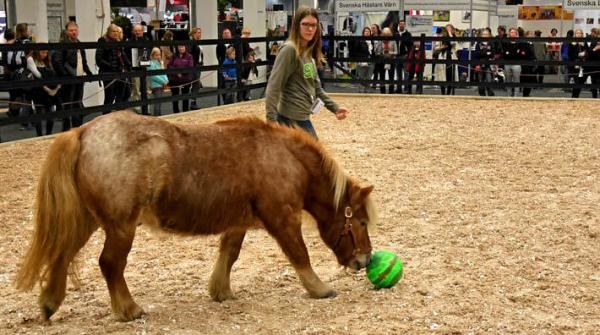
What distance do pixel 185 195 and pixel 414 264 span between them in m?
1.82

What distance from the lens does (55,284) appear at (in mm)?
4031

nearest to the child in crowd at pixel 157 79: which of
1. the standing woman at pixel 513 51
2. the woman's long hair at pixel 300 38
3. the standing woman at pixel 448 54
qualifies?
the standing woman at pixel 448 54

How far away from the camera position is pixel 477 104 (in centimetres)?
1497

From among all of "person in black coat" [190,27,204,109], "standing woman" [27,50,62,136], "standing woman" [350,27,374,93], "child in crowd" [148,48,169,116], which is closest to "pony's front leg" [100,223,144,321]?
"standing woman" [27,50,62,136]

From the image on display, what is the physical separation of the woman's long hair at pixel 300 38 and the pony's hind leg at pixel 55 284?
6.97ft

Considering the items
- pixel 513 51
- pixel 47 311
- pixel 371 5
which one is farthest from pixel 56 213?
pixel 371 5

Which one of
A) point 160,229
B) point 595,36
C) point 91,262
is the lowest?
point 91,262

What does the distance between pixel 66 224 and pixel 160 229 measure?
474 mm

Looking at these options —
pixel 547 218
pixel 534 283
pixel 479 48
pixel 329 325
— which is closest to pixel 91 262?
pixel 329 325

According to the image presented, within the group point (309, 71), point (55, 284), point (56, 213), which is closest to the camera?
point (56, 213)

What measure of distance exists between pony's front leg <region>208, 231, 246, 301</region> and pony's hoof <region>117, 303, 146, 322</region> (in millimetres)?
521

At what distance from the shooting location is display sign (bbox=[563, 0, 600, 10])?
17.8 m

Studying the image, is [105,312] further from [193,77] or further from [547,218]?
[193,77]

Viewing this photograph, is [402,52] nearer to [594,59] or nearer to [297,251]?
[594,59]
